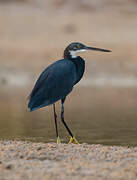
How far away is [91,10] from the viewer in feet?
165

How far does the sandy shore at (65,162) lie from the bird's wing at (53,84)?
1019 mm

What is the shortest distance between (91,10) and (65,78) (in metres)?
41.5

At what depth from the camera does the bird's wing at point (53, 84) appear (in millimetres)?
9057

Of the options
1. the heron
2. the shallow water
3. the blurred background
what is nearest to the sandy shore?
the heron

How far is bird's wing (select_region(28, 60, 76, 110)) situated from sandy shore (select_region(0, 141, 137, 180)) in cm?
102

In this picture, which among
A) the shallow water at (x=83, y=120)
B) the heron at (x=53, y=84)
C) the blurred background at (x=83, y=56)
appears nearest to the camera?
the heron at (x=53, y=84)

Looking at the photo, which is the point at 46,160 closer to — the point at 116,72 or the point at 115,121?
the point at 115,121

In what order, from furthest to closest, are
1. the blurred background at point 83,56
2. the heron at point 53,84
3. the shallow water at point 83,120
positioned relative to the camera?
the blurred background at point 83,56 < the shallow water at point 83,120 < the heron at point 53,84

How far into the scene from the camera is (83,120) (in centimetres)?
1433

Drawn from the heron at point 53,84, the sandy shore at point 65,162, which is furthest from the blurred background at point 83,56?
the sandy shore at point 65,162

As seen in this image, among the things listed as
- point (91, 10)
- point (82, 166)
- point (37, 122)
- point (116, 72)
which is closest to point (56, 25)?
point (91, 10)

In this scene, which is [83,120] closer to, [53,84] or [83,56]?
[53,84]

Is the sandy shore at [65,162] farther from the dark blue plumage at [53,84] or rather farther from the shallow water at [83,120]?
the shallow water at [83,120]

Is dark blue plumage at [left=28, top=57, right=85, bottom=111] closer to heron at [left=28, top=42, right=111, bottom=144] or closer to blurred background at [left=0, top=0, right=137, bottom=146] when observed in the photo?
heron at [left=28, top=42, right=111, bottom=144]
